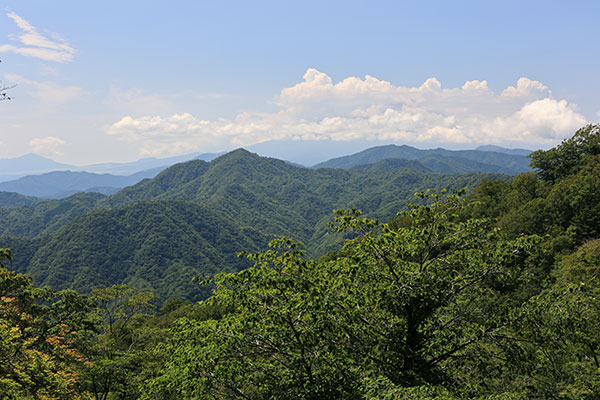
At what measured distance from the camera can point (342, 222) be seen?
316 inches

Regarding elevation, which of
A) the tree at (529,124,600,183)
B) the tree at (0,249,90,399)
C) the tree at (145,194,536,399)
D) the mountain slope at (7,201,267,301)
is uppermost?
the tree at (529,124,600,183)

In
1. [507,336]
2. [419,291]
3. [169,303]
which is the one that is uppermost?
[419,291]

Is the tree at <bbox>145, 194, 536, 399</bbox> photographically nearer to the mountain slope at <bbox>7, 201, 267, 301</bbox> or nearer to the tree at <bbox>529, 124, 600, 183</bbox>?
the tree at <bbox>529, 124, 600, 183</bbox>

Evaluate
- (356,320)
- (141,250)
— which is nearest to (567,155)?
(356,320)

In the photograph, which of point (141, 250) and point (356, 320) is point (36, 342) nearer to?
point (356, 320)

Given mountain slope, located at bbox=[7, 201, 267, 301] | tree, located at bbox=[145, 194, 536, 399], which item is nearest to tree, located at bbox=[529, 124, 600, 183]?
tree, located at bbox=[145, 194, 536, 399]

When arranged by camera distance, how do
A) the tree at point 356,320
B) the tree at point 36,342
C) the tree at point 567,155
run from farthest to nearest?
the tree at point 567,155, the tree at point 36,342, the tree at point 356,320

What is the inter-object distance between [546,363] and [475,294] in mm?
2271

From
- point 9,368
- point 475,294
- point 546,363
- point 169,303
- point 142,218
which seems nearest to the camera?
point 546,363

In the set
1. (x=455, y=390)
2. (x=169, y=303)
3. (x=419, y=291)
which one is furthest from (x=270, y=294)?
(x=169, y=303)

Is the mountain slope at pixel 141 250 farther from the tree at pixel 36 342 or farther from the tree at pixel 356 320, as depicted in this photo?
the tree at pixel 356 320

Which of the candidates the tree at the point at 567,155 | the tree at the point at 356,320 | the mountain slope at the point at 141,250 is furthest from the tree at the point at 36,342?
the mountain slope at the point at 141,250

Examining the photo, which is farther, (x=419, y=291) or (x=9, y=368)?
(x=9, y=368)

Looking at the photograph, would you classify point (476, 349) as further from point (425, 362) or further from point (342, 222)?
point (342, 222)
